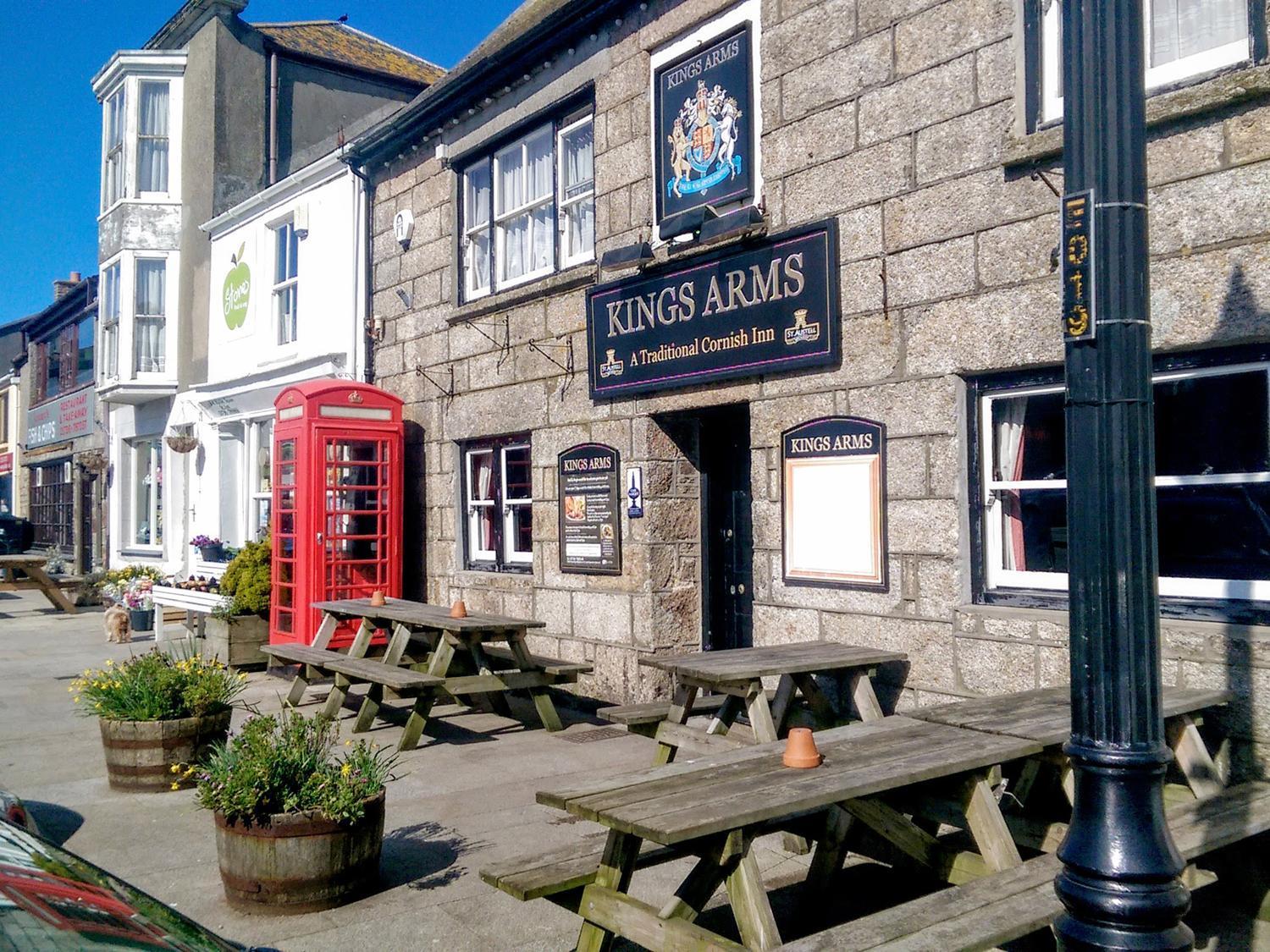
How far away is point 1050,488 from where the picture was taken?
248 inches

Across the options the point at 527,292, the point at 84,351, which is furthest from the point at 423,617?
the point at 84,351

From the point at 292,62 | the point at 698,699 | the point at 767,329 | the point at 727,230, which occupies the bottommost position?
the point at 698,699

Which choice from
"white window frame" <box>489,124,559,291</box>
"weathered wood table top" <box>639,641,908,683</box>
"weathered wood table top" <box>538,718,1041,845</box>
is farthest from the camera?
"white window frame" <box>489,124,559,291</box>

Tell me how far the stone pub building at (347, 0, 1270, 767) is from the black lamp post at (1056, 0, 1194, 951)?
2784 millimetres

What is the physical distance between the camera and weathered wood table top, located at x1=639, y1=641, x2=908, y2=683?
5.82 m

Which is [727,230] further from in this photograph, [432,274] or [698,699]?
[432,274]

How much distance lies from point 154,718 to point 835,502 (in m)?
4.46

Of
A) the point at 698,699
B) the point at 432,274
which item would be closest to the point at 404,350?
the point at 432,274

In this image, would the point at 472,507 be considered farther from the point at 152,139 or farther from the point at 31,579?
the point at 152,139

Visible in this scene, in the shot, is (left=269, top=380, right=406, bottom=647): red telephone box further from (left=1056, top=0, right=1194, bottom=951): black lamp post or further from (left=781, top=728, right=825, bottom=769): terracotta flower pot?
(left=1056, top=0, right=1194, bottom=951): black lamp post

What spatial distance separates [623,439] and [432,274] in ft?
12.5

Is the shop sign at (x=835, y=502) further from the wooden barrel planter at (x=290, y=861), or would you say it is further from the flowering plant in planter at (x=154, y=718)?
the flowering plant in planter at (x=154, y=718)

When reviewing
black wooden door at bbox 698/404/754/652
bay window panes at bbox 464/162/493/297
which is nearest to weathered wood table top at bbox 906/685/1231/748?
black wooden door at bbox 698/404/754/652

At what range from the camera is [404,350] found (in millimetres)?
12344
